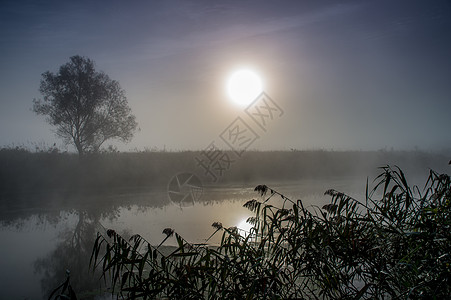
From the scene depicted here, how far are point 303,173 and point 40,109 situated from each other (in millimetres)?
15760

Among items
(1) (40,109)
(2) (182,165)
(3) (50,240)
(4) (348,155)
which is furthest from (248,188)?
(4) (348,155)

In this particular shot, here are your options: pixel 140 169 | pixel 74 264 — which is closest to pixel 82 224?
pixel 74 264

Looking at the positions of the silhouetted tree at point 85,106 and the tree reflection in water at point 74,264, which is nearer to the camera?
the tree reflection in water at point 74,264

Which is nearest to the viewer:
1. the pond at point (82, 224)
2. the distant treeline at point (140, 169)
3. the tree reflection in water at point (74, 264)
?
the tree reflection in water at point (74, 264)

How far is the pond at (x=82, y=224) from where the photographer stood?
603cm

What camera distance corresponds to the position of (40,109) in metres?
19.9

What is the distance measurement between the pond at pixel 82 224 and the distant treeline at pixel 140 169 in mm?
2324

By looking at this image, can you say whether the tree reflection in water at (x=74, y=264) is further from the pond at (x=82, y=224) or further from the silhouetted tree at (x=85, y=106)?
the silhouetted tree at (x=85, y=106)

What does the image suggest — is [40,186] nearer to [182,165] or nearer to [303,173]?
[182,165]

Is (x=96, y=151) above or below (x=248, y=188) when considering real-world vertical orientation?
above

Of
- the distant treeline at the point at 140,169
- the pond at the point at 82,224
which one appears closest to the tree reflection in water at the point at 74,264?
the pond at the point at 82,224

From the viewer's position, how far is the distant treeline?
55.7 ft

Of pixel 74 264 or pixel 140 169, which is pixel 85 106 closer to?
pixel 140 169

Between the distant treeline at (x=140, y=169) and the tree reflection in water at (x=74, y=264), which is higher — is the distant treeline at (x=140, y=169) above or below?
above
